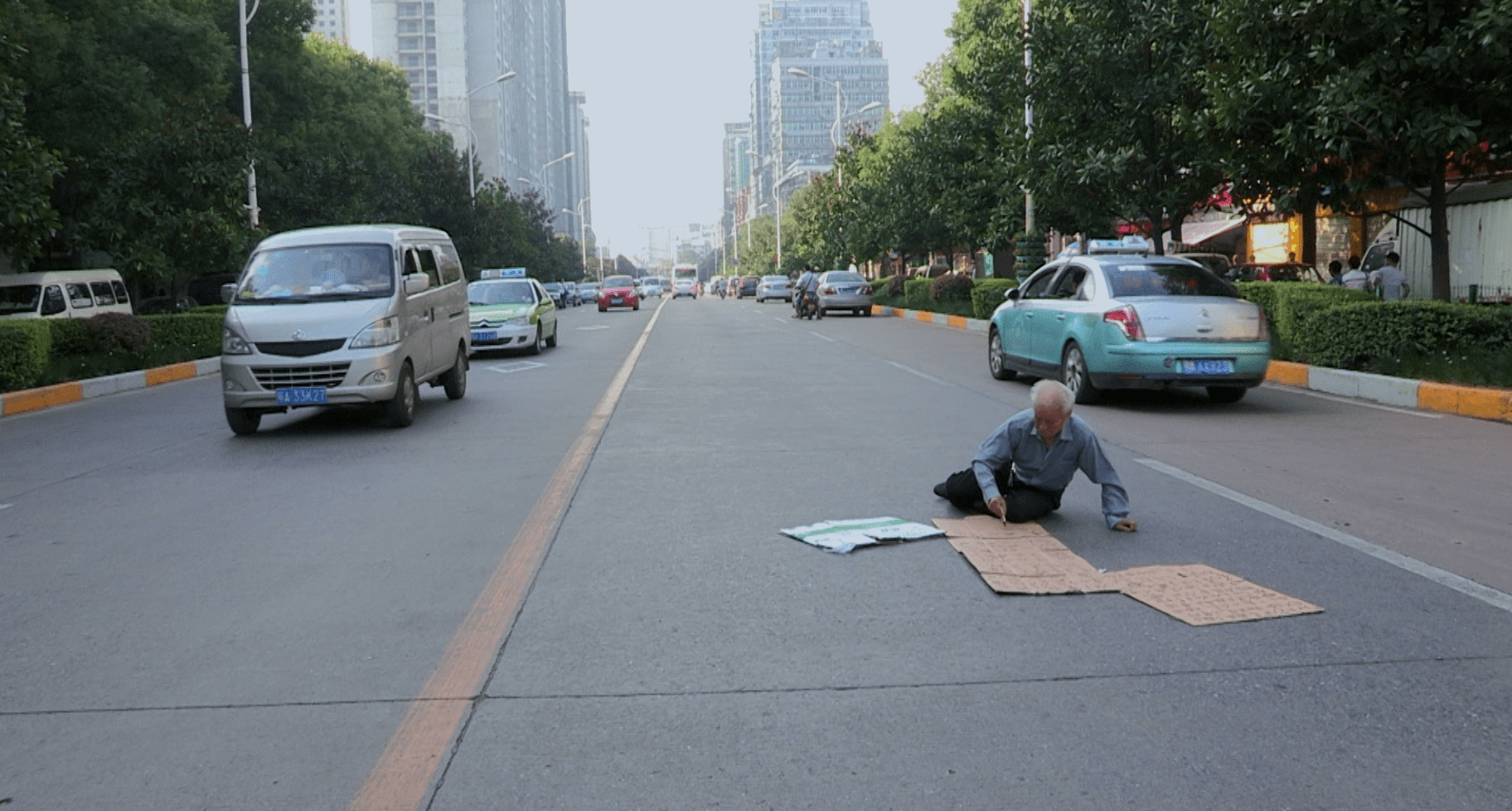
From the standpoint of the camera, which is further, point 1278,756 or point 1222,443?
point 1222,443

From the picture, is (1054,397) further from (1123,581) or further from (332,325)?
(332,325)

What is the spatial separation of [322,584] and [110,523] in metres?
2.42

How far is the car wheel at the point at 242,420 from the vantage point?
38.4 feet

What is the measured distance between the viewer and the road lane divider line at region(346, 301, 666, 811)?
3543mm

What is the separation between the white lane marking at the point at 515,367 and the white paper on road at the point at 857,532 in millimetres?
12452

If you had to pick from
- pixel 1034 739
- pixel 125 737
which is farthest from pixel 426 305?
pixel 1034 739

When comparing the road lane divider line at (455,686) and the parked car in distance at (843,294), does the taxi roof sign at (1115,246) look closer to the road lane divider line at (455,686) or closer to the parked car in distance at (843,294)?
the road lane divider line at (455,686)

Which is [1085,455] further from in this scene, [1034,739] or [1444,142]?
[1444,142]

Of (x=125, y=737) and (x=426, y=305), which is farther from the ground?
(x=426, y=305)

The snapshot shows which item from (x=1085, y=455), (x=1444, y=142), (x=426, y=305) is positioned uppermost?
(x=1444, y=142)

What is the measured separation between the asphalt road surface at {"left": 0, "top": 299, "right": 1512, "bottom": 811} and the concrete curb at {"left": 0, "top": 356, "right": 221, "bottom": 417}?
233 inches

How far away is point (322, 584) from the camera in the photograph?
5.88 meters

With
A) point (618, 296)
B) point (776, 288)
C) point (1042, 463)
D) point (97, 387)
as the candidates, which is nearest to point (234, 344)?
point (97, 387)

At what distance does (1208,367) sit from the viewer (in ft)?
40.1
